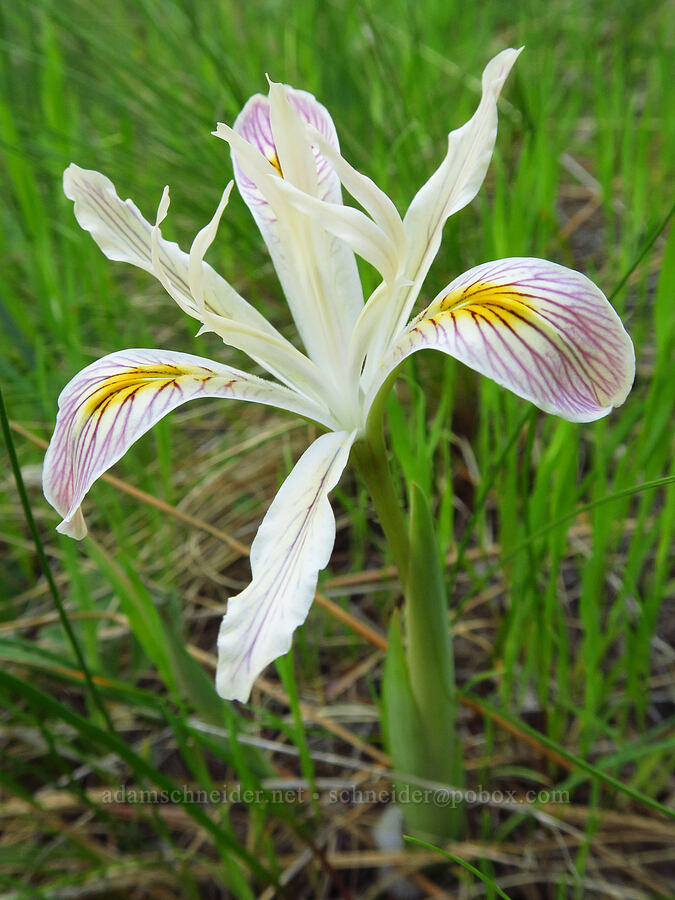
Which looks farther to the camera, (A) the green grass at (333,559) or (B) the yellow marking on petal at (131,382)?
(A) the green grass at (333,559)

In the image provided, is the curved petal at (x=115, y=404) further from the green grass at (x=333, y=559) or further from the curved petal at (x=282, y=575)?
the green grass at (x=333, y=559)

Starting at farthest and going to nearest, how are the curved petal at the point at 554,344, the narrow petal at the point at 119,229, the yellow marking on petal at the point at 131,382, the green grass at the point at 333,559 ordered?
the green grass at the point at 333,559 < the narrow petal at the point at 119,229 < the yellow marking on petal at the point at 131,382 < the curved petal at the point at 554,344

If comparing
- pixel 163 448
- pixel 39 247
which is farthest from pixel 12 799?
pixel 39 247

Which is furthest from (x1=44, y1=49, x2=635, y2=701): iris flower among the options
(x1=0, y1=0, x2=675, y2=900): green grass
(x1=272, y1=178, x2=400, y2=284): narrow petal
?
(x1=0, y1=0, x2=675, y2=900): green grass

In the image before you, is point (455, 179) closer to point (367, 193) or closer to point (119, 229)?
point (367, 193)

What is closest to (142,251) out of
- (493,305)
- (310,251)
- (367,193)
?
(310,251)

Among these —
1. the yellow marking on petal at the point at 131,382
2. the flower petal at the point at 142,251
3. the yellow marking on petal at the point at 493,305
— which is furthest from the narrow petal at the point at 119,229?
the yellow marking on petal at the point at 493,305
